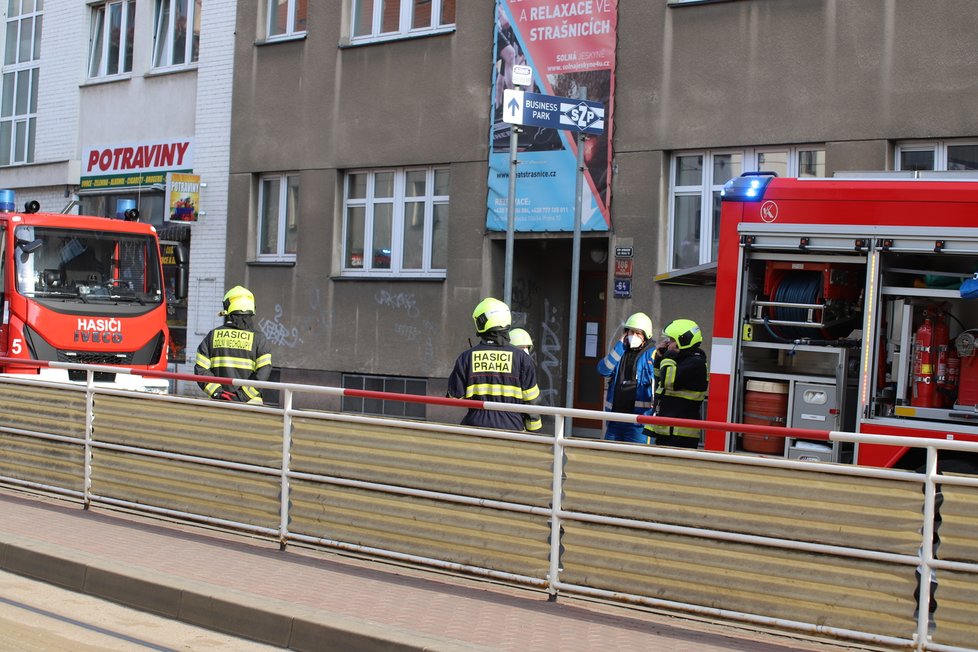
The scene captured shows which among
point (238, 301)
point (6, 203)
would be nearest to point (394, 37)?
point (6, 203)

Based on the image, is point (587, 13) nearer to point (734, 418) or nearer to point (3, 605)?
point (734, 418)

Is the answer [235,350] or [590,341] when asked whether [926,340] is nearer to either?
[235,350]

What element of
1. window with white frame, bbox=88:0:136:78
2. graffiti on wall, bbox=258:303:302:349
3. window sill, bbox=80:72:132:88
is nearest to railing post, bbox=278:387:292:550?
graffiti on wall, bbox=258:303:302:349

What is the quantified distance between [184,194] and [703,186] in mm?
10125

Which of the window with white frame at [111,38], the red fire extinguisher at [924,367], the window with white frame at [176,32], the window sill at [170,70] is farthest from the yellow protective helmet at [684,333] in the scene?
the window with white frame at [111,38]

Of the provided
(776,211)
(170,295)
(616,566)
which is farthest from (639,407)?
(170,295)

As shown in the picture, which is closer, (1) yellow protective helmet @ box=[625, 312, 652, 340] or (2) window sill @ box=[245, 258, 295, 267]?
(1) yellow protective helmet @ box=[625, 312, 652, 340]

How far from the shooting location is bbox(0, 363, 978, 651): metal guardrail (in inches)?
234

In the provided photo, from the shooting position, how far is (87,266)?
53.1 feet

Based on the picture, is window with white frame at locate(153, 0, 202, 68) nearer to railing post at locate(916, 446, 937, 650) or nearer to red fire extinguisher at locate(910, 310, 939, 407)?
red fire extinguisher at locate(910, 310, 939, 407)

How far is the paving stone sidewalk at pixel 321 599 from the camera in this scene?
630cm

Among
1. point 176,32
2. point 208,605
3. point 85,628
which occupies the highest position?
point 176,32

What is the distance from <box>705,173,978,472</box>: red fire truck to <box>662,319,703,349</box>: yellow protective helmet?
0.19 meters

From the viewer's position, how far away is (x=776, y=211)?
953 cm
